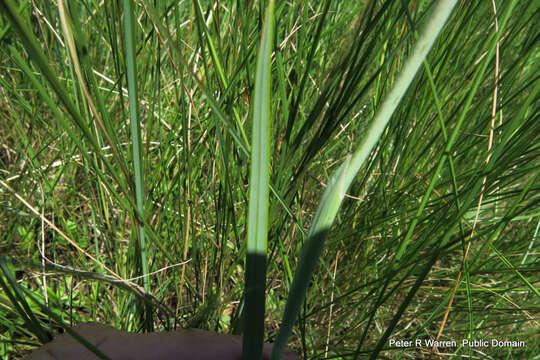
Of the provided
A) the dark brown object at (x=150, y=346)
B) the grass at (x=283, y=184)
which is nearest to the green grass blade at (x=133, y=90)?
the grass at (x=283, y=184)

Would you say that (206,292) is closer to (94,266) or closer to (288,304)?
(94,266)

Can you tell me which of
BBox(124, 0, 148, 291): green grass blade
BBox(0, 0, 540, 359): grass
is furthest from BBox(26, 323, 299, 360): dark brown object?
BBox(124, 0, 148, 291): green grass blade

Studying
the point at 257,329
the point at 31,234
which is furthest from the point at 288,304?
the point at 31,234

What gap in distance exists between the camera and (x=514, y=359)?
0.78m

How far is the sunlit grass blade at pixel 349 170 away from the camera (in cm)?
22

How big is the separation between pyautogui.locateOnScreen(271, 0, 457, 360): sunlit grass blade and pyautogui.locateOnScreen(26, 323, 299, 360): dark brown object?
Answer: 0.38 ft

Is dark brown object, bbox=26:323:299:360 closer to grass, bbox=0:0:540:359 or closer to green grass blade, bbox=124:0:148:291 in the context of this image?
grass, bbox=0:0:540:359

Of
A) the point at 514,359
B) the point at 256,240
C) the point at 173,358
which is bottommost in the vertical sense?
the point at 514,359

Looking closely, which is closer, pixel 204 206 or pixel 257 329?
pixel 257 329

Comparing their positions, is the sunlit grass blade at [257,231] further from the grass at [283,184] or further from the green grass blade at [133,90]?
the green grass blade at [133,90]

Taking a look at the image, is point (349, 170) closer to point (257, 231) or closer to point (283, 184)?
point (257, 231)

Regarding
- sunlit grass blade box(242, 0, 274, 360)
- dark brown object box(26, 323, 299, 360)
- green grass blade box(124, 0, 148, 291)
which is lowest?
dark brown object box(26, 323, 299, 360)

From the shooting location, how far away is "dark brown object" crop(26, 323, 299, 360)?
1.22ft

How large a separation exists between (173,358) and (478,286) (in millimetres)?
567
